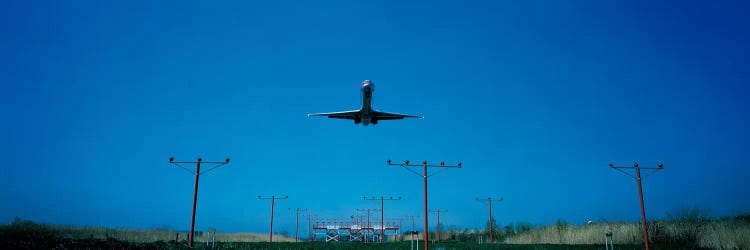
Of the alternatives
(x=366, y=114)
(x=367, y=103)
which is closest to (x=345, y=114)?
(x=366, y=114)

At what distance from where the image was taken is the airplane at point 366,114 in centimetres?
4597

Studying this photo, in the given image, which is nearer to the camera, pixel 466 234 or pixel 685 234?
pixel 685 234

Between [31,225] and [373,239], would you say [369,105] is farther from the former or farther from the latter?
[373,239]

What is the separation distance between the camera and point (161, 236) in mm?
71562

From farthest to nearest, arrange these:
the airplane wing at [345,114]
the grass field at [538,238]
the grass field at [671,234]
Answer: the airplane wing at [345,114], the grass field at [671,234], the grass field at [538,238]

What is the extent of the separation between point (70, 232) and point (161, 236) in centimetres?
1158

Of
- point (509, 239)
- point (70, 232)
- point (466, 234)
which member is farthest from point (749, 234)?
point (70, 232)

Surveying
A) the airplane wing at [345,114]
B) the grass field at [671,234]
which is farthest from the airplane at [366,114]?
the grass field at [671,234]

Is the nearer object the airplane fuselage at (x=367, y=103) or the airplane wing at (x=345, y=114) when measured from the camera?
the airplane fuselage at (x=367, y=103)

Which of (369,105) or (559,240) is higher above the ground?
(369,105)

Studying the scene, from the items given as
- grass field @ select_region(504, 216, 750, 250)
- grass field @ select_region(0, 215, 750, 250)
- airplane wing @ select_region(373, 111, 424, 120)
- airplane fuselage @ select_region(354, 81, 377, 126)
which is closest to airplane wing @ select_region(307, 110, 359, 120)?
airplane fuselage @ select_region(354, 81, 377, 126)

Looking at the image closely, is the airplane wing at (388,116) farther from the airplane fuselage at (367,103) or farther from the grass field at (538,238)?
the grass field at (538,238)

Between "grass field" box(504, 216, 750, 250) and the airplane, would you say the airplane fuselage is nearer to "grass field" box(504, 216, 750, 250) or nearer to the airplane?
the airplane

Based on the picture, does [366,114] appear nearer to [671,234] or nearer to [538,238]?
[671,234]
